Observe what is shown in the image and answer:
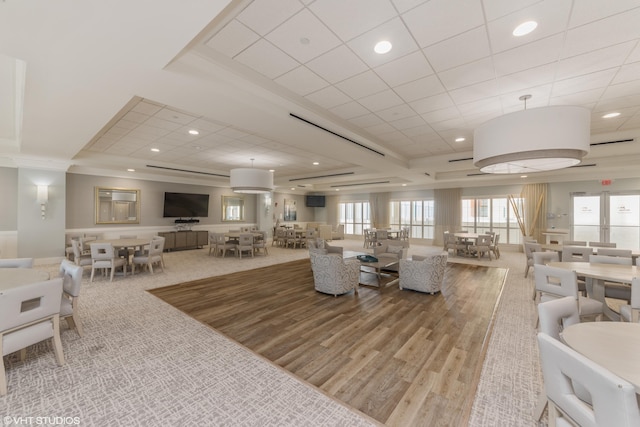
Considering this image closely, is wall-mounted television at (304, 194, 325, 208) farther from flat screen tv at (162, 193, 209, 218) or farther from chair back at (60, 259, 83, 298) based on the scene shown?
chair back at (60, 259, 83, 298)

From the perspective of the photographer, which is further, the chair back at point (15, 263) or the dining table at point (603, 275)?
the chair back at point (15, 263)

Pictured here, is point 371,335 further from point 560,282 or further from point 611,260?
point 611,260

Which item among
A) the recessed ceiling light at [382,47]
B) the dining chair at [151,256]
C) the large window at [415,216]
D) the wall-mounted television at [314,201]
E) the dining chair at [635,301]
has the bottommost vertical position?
the dining chair at [151,256]

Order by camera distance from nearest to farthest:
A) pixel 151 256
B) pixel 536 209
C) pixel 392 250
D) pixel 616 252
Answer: pixel 616 252
pixel 151 256
pixel 392 250
pixel 536 209

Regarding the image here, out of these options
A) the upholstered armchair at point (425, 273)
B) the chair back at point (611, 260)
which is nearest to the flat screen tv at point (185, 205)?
the upholstered armchair at point (425, 273)

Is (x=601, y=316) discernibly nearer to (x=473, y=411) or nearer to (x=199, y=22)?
(x=473, y=411)

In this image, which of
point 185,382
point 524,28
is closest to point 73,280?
point 185,382

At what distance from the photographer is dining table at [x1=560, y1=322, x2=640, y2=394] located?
1304 mm

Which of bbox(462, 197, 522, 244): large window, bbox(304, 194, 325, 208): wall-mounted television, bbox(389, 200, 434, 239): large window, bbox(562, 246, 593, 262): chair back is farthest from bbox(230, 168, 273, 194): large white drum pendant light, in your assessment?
bbox(462, 197, 522, 244): large window

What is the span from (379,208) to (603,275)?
1181 cm

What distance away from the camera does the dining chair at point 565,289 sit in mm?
2934

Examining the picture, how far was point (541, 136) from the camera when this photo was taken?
117 inches

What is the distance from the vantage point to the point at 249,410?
2.04 m

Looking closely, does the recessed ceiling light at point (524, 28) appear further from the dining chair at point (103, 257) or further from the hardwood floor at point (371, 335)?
the dining chair at point (103, 257)
